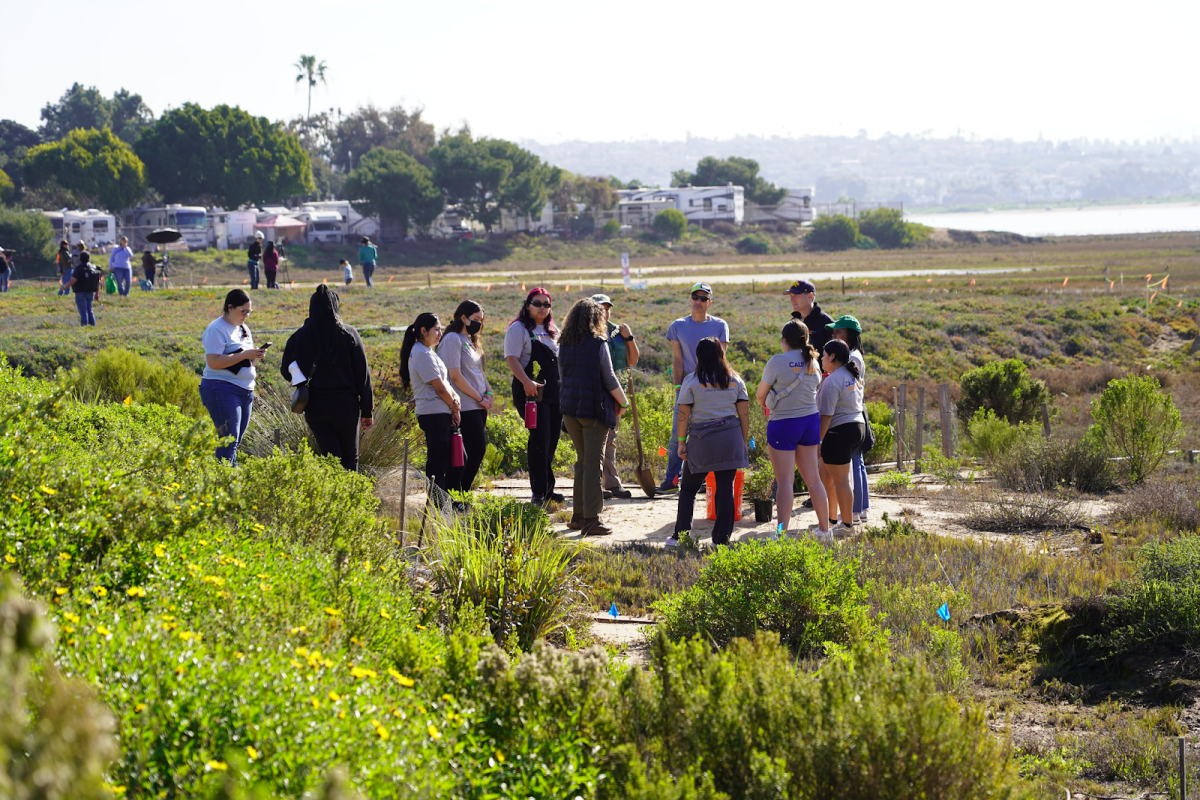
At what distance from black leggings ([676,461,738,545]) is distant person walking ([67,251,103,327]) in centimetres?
1587

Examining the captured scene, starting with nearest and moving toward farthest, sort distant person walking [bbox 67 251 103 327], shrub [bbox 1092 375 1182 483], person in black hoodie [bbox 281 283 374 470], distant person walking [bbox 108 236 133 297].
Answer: person in black hoodie [bbox 281 283 374 470], shrub [bbox 1092 375 1182 483], distant person walking [bbox 67 251 103 327], distant person walking [bbox 108 236 133 297]

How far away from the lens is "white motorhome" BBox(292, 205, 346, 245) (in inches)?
3201

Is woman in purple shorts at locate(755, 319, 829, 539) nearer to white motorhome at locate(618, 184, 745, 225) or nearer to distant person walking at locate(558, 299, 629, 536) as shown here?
distant person walking at locate(558, 299, 629, 536)

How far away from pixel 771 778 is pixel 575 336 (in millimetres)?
4882

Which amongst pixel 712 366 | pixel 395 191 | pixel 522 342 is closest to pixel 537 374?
pixel 522 342

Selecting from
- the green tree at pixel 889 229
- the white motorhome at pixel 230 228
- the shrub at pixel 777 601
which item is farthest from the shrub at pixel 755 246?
the shrub at pixel 777 601

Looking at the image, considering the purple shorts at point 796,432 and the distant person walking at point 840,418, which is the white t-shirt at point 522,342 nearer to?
the purple shorts at point 796,432

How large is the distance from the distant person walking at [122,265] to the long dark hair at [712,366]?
2253cm

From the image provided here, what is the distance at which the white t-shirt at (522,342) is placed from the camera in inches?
309

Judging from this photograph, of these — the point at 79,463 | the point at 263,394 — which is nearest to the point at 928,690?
the point at 79,463

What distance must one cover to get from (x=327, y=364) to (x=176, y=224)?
68.9 metres

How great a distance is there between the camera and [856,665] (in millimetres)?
3238

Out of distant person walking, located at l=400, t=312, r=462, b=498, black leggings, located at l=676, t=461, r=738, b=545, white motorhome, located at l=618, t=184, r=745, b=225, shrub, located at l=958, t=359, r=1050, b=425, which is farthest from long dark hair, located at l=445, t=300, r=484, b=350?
white motorhome, located at l=618, t=184, r=745, b=225

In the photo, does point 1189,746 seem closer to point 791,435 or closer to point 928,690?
point 928,690
